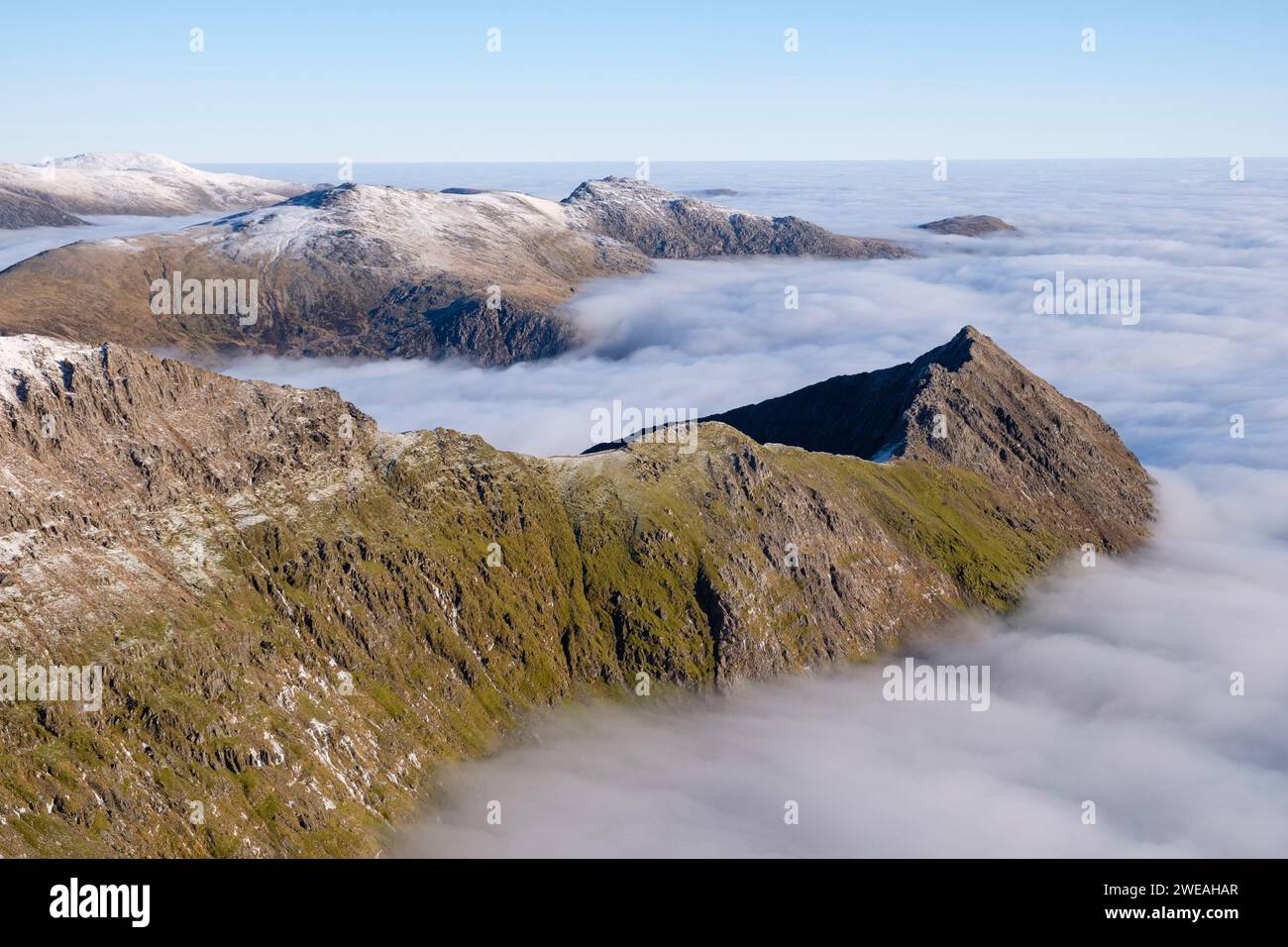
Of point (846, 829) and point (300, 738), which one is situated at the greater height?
point (300, 738)

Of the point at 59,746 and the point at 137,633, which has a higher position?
the point at 137,633

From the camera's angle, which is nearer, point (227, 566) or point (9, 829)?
point (9, 829)

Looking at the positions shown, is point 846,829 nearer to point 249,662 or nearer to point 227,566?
point 249,662

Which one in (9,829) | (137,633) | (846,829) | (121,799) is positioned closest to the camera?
(9,829)

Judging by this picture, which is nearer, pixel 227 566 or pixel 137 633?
pixel 137 633

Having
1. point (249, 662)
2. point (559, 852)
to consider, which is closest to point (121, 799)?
point (249, 662)

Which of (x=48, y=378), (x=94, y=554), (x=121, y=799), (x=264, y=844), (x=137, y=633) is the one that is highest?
(x=48, y=378)

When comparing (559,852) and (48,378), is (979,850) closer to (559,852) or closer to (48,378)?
(559,852)
